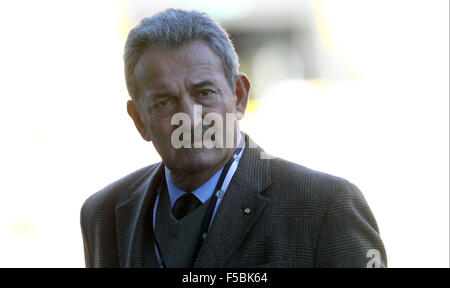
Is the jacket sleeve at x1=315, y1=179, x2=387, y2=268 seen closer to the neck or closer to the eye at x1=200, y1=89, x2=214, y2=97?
the neck

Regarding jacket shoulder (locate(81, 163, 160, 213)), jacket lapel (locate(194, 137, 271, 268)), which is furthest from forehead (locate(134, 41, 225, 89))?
jacket shoulder (locate(81, 163, 160, 213))

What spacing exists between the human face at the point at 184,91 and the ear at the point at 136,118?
0.10 m

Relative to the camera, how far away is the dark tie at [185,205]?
170 centimetres

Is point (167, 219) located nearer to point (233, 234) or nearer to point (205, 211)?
point (205, 211)

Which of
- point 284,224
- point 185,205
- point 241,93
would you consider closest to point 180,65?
point 241,93

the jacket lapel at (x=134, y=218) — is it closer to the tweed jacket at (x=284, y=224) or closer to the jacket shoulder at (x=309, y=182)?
the tweed jacket at (x=284, y=224)

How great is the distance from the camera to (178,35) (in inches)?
→ 62.0

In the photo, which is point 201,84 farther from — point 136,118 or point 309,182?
point 309,182

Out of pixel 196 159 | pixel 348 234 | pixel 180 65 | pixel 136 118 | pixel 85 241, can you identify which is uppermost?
pixel 180 65

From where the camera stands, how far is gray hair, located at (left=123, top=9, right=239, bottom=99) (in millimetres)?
1583

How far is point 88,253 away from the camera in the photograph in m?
2.01

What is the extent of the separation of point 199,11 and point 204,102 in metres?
0.34

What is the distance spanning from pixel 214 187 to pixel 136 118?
0.41 meters
